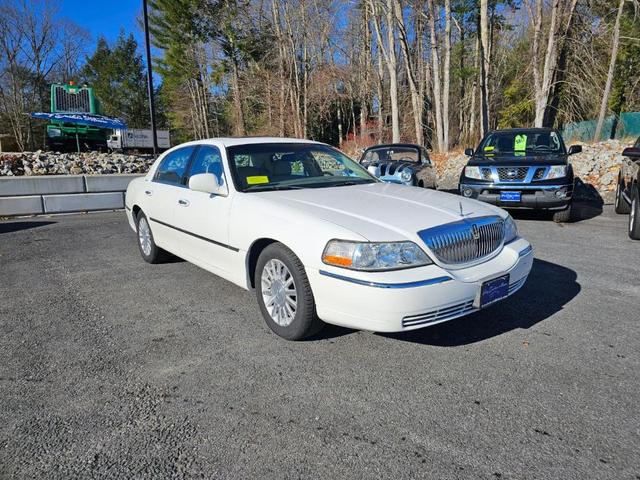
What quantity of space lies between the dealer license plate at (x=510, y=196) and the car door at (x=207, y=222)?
5.56 metres

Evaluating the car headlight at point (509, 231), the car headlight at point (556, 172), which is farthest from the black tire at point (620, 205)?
the car headlight at point (509, 231)

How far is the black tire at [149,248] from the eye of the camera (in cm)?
531

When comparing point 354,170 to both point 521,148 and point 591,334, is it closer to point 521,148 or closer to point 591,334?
point 591,334

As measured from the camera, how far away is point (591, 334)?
3367 millimetres

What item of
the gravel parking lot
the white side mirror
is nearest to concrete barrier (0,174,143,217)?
the gravel parking lot

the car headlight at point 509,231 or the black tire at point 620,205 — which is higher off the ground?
the car headlight at point 509,231

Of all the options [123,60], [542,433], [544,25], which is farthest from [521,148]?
[123,60]

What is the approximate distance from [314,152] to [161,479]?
11.1 feet

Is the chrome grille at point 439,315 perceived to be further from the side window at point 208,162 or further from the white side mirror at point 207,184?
the side window at point 208,162

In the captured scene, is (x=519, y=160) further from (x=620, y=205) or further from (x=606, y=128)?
(x=606, y=128)

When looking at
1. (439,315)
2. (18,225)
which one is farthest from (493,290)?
(18,225)

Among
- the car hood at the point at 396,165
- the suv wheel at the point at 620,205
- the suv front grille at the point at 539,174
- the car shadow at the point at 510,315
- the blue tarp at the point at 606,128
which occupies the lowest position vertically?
the car shadow at the point at 510,315

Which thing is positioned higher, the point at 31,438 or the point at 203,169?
the point at 203,169

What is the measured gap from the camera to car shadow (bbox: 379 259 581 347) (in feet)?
10.9
